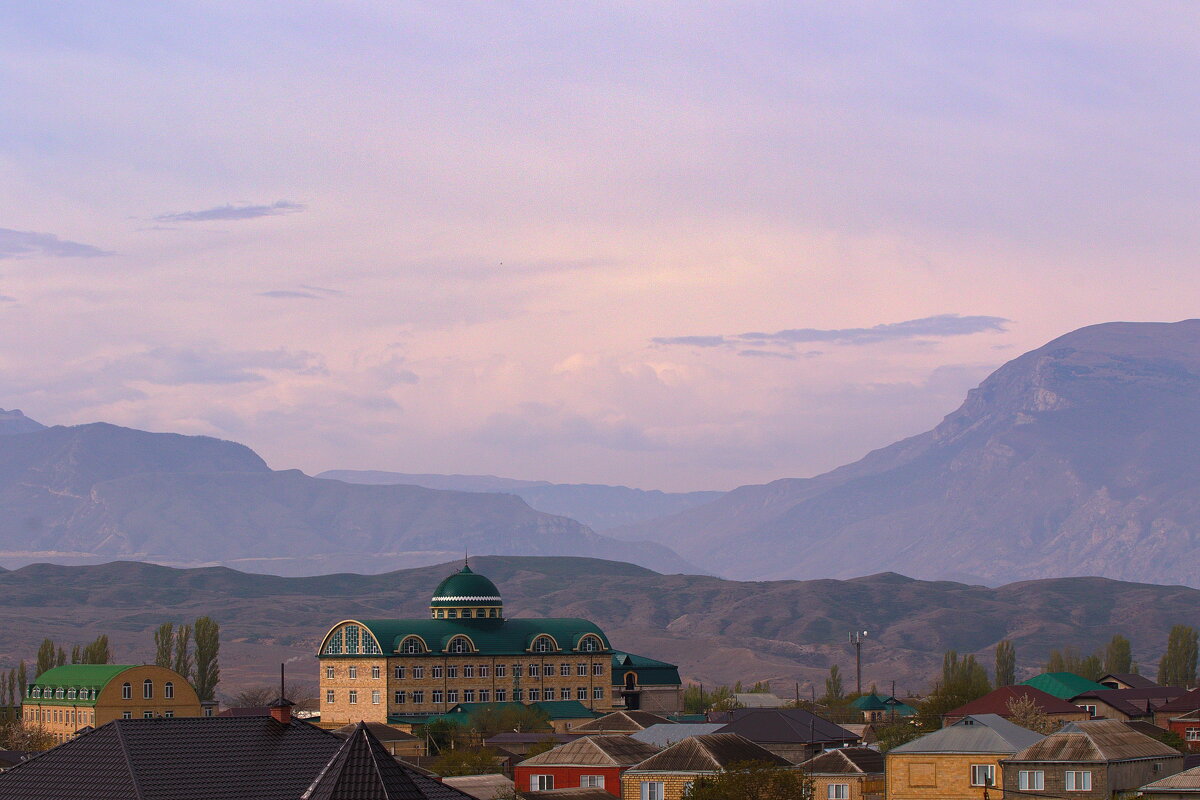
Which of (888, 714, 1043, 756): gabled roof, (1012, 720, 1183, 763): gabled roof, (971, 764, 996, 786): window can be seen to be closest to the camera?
(1012, 720, 1183, 763): gabled roof

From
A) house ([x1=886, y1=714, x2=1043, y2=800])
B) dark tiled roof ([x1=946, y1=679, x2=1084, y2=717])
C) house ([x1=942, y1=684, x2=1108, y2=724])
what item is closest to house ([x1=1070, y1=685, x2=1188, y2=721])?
house ([x1=942, y1=684, x2=1108, y2=724])

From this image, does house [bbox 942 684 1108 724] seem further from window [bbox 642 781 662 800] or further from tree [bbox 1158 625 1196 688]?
tree [bbox 1158 625 1196 688]

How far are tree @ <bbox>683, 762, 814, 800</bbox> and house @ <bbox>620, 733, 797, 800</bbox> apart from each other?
20.4 ft

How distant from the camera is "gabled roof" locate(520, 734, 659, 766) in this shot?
9244 centimetres

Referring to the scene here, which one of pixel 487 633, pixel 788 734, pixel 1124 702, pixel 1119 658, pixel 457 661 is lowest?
pixel 788 734

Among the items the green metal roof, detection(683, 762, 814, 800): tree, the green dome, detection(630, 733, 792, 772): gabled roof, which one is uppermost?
the green dome

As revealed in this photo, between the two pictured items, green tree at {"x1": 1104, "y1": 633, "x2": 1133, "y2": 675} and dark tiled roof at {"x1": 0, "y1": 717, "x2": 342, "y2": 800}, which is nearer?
dark tiled roof at {"x1": 0, "y1": 717, "x2": 342, "y2": 800}

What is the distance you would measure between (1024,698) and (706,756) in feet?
117

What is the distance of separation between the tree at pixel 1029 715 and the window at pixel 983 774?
1906cm

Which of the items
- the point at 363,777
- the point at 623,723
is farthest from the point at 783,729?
the point at 363,777

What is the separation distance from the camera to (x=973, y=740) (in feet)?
270

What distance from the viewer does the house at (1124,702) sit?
120625 millimetres

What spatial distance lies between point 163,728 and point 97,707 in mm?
103692

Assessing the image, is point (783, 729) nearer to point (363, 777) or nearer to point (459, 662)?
point (459, 662)
